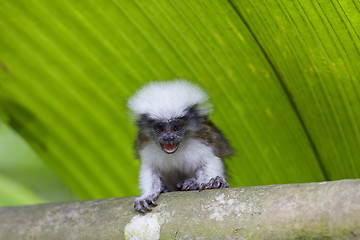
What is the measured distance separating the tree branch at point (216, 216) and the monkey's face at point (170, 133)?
1.53ft

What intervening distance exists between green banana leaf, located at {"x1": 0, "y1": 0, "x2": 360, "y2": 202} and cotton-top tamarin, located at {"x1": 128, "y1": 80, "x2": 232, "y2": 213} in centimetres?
7

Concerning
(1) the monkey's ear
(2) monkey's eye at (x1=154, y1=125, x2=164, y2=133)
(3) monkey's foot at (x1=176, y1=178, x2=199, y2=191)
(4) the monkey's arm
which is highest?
(1) the monkey's ear

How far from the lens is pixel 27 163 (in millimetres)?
4465

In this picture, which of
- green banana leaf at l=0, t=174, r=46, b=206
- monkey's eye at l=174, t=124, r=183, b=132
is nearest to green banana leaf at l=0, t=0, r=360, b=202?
monkey's eye at l=174, t=124, r=183, b=132

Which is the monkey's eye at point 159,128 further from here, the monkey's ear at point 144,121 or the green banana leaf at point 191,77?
the green banana leaf at point 191,77

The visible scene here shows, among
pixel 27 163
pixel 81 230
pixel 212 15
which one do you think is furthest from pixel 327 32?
pixel 27 163

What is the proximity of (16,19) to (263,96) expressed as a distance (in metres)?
1.31

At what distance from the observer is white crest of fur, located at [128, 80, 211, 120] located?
9.57 ft

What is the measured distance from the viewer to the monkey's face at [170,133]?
2.91 m

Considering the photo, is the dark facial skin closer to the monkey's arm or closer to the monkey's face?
the monkey's face

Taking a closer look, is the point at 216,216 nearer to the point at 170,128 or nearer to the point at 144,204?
the point at 144,204

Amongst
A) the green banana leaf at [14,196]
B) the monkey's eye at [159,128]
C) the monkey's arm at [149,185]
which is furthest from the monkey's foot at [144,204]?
the green banana leaf at [14,196]

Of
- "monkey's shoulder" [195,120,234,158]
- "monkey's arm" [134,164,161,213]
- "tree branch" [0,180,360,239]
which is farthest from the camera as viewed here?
"monkey's shoulder" [195,120,234,158]

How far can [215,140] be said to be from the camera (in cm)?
304
